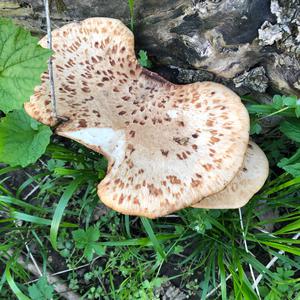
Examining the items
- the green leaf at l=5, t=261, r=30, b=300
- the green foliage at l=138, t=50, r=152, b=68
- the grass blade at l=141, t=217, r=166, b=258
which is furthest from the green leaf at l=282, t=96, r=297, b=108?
the green leaf at l=5, t=261, r=30, b=300

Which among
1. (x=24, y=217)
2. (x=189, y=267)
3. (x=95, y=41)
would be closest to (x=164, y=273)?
(x=189, y=267)

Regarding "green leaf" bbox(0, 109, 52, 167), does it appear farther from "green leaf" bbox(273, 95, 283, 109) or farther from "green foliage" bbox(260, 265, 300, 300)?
"green foliage" bbox(260, 265, 300, 300)

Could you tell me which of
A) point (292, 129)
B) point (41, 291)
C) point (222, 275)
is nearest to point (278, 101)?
point (292, 129)

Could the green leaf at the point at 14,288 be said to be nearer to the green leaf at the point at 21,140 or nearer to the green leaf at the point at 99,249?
the green leaf at the point at 99,249

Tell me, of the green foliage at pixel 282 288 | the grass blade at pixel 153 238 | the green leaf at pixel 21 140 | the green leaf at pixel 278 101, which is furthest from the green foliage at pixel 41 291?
the green leaf at pixel 278 101

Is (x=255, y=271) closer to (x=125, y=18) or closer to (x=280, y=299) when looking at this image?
(x=280, y=299)

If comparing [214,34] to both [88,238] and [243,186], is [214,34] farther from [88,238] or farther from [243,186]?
[88,238]
